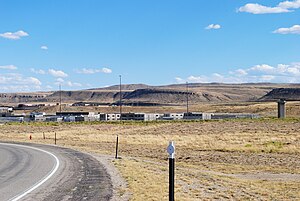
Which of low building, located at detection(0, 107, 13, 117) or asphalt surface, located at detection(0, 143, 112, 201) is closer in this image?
asphalt surface, located at detection(0, 143, 112, 201)

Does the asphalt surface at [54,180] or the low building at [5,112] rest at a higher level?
the low building at [5,112]

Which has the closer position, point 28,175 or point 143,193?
point 143,193

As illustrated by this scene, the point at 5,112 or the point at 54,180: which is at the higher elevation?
the point at 5,112

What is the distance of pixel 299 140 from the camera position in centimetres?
4459

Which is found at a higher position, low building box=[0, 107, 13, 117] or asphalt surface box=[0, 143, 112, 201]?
low building box=[0, 107, 13, 117]

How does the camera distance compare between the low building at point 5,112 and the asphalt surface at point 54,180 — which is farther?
the low building at point 5,112

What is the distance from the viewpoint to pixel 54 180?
647 inches

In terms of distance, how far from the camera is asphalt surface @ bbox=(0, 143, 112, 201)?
1305 cm

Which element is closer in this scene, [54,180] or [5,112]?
[54,180]

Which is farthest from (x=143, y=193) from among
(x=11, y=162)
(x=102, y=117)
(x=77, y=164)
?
(x=102, y=117)

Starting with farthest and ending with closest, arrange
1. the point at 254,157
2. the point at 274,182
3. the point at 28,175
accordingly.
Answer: the point at 254,157
the point at 274,182
the point at 28,175

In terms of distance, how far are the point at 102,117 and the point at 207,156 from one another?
3190 inches

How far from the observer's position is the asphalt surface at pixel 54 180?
13.0m

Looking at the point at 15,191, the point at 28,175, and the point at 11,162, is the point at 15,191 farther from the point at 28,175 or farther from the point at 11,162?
the point at 11,162
